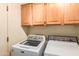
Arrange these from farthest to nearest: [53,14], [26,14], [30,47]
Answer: [53,14]
[26,14]
[30,47]

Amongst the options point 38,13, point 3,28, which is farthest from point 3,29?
point 38,13

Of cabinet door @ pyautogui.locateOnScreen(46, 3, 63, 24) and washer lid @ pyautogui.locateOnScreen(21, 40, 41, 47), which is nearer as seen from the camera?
washer lid @ pyautogui.locateOnScreen(21, 40, 41, 47)

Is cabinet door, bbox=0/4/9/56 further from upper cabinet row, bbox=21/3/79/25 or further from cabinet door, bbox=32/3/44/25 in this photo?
cabinet door, bbox=32/3/44/25

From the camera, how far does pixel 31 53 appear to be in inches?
60.3

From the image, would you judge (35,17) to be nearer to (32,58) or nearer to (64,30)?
(64,30)

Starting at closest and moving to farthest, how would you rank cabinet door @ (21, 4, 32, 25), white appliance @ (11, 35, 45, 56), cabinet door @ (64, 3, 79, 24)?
white appliance @ (11, 35, 45, 56) < cabinet door @ (21, 4, 32, 25) < cabinet door @ (64, 3, 79, 24)

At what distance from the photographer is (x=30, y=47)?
1.62m

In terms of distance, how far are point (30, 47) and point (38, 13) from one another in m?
0.53

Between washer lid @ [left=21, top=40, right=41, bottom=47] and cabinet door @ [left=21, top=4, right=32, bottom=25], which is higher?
cabinet door @ [left=21, top=4, right=32, bottom=25]

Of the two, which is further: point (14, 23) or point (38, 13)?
point (38, 13)

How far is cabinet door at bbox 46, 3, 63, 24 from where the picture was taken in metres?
1.82

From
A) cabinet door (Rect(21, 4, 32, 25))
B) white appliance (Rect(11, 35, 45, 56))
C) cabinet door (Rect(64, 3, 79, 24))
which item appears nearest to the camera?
white appliance (Rect(11, 35, 45, 56))

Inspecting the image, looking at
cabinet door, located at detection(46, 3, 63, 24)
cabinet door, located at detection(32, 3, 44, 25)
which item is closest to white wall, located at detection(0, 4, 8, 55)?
cabinet door, located at detection(32, 3, 44, 25)

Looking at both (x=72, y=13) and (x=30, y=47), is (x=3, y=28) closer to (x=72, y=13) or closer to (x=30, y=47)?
(x=30, y=47)
